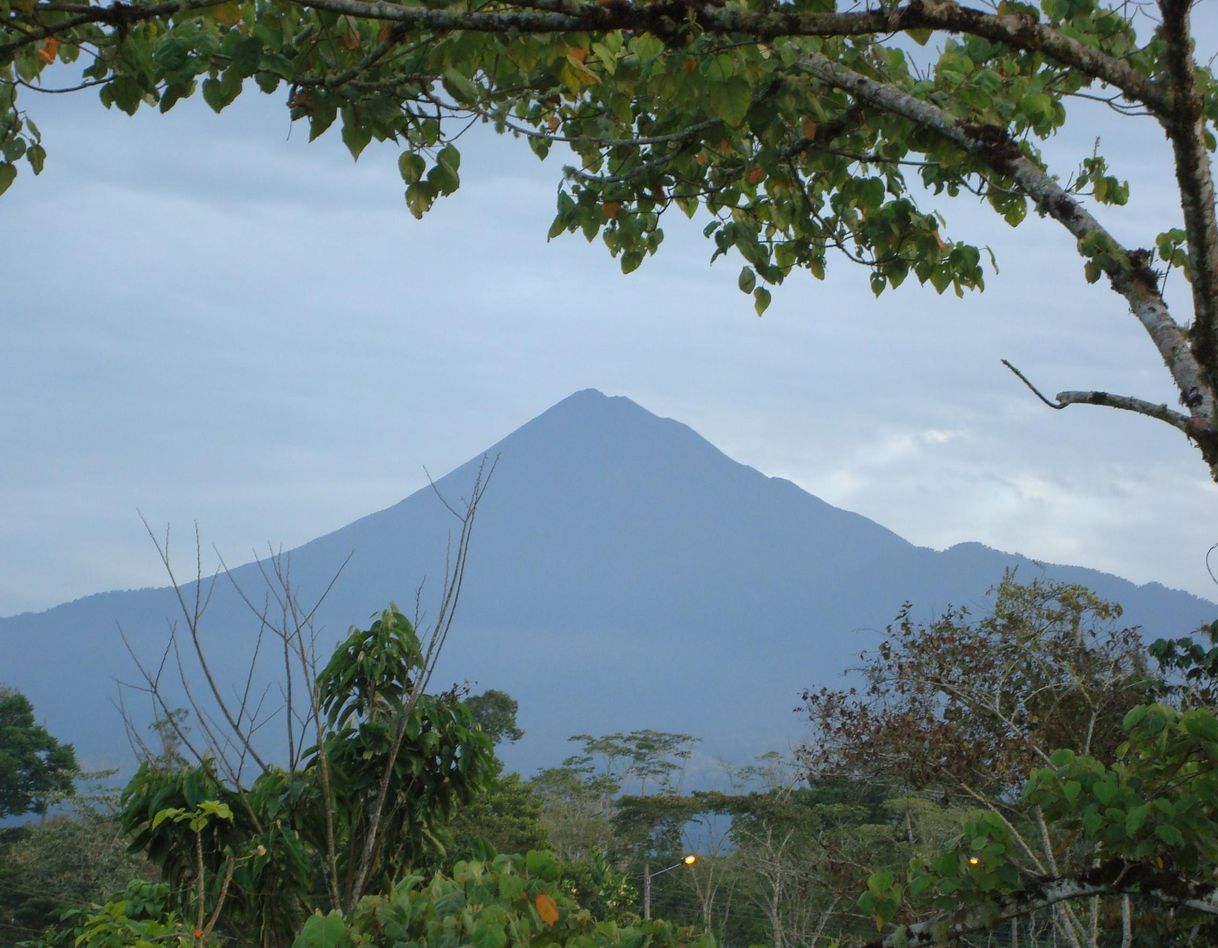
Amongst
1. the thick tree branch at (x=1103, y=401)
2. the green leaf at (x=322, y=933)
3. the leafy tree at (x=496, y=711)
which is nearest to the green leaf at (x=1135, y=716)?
the thick tree branch at (x=1103, y=401)

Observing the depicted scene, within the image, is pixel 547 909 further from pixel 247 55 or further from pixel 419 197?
pixel 247 55

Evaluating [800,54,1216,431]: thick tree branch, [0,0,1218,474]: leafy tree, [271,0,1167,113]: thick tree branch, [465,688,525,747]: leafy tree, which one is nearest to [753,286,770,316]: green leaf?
[0,0,1218,474]: leafy tree

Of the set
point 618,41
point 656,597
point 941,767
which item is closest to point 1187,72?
point 618,41

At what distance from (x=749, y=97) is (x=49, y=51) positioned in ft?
6.24

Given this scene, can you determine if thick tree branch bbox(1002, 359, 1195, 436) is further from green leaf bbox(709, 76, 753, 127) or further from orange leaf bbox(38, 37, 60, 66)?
orange leaf bbox(38, 37, 60, 66)

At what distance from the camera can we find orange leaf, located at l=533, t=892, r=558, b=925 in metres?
2.18

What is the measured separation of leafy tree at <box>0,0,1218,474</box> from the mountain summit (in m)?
150

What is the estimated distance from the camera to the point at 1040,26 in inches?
75.0

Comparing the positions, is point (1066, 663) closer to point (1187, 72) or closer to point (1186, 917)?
point (1186, 917)

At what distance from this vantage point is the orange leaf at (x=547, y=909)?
7.14 ft

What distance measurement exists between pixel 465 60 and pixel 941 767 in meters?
6.75

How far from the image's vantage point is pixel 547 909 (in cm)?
218

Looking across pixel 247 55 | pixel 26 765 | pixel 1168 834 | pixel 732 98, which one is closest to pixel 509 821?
pixel 26 765

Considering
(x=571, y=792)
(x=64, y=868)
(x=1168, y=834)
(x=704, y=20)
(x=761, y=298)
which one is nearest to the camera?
(x=704, y=20)
